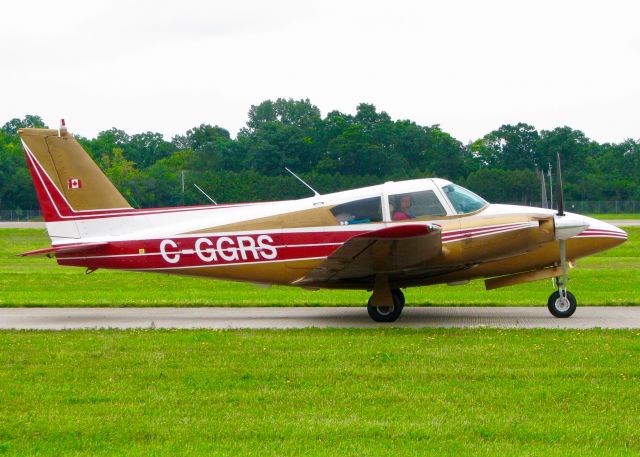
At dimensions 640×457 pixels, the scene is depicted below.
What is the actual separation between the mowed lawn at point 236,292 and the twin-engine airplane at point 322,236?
2.69 m

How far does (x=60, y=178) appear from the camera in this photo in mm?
16203

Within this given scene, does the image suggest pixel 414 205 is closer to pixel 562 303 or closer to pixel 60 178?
pixel 562 303

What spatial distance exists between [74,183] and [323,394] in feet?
28.1

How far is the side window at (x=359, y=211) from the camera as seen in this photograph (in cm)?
1529

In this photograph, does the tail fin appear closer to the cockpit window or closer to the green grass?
the green grass

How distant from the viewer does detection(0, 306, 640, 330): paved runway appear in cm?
1502

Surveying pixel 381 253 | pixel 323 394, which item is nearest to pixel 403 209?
pixel 381 253

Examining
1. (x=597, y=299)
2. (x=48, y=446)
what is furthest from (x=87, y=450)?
(x=597, y=299)

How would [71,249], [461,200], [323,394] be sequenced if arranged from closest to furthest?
[323,394]
[461,200]
[71,249]

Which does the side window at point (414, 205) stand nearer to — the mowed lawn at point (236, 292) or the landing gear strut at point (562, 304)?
the landing gear strut at point (562, 304)

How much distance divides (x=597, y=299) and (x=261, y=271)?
23.6 ft

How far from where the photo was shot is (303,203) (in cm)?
1580

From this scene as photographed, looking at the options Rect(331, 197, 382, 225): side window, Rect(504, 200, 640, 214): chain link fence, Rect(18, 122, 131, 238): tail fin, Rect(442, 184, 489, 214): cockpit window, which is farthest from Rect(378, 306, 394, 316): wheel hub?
Rect(504, 200, 640, 214): chain link fence

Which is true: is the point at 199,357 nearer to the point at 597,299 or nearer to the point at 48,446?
the point at 48,446
